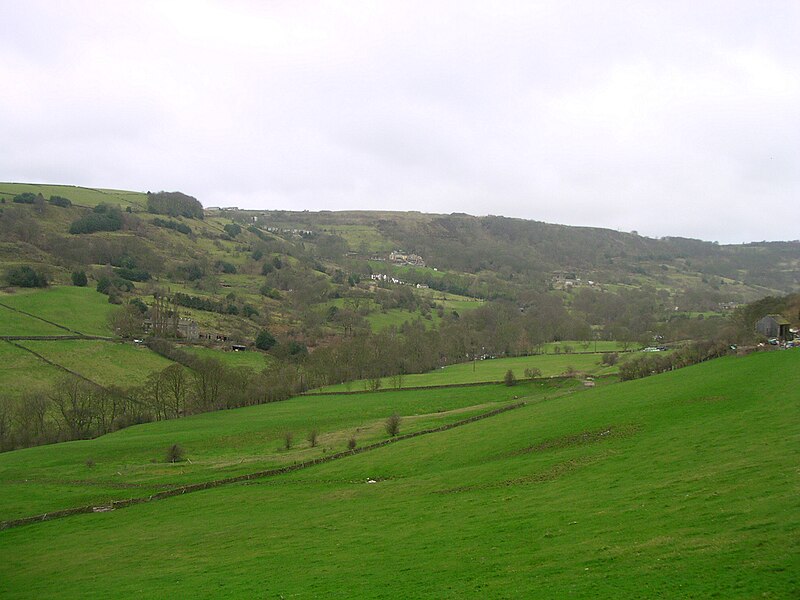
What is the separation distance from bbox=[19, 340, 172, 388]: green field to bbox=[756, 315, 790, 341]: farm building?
91075mm

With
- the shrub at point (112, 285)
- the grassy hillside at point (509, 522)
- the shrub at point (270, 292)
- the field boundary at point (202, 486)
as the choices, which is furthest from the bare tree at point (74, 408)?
the shrub at point (270, 292)

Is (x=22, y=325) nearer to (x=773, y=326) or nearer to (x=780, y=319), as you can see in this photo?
(x=773, y=326)

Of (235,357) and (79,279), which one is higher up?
(79,279)

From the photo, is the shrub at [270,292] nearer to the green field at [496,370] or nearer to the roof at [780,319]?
the green field at [496,370]

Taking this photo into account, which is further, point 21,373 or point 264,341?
point 264,341

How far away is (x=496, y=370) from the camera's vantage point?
4358 inches

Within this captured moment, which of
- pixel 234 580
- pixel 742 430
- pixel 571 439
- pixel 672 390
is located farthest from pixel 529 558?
pixel 672 390

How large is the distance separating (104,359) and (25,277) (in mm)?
44893

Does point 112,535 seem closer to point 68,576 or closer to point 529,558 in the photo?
point 68,576

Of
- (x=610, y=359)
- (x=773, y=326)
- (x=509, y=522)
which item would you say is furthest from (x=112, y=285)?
(x=509, y=522)

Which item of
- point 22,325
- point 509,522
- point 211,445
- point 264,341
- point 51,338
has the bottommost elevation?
point 211,445

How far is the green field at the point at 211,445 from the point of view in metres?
50.5

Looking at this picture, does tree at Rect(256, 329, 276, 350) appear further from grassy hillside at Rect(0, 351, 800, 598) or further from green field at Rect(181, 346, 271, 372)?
grassy hillside at Rect(0, 351, 800, 598)

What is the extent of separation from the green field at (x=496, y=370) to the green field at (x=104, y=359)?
99.8 feet
